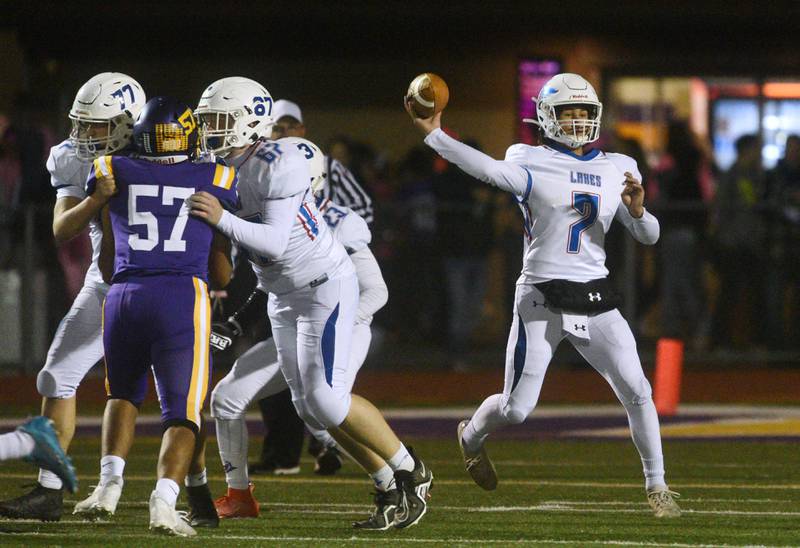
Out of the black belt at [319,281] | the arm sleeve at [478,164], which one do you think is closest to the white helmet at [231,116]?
the black belt at [319,281]

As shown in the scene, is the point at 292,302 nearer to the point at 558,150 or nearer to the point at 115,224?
the point at 115,224

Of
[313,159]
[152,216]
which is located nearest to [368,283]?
[313,159]

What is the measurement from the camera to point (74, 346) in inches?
260

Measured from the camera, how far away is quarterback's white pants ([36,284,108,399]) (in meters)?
6.58

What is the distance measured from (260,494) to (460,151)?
196 centimetres

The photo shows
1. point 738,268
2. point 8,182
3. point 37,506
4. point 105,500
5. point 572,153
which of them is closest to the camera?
point 105,500

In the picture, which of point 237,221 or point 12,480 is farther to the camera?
point 12,480

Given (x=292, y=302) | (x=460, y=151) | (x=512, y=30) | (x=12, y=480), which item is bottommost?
(x=12, y=480)

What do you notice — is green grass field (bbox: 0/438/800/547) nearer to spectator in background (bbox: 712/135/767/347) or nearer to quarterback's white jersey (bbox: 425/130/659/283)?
quarterback's white jersey (bbox: 425/130/659/283)

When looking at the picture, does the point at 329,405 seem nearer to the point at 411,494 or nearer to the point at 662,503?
the point at 411,494

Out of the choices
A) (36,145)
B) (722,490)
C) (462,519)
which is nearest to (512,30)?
(36,145)

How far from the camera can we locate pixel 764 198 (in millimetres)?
13359

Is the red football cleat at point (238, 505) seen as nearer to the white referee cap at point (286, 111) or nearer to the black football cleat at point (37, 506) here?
the black football cleat at point (37, 506)

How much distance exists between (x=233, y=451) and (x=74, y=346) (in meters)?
0.78
